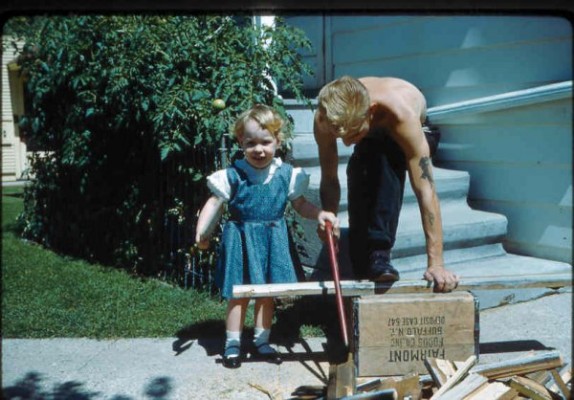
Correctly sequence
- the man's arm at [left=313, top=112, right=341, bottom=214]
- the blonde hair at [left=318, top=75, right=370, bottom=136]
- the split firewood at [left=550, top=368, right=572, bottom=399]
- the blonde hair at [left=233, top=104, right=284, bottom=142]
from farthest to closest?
1. the man's arm at [left=313, top=112, right=341, bottom=214]
2. the blonde hair at [left=233, top=104, right=284, bottom=142]
3. the blonde hair at [left=318, top=75, right=370, bottom=136]
4. the split firewood at [left=550, top=368, right=572, bottom=399]

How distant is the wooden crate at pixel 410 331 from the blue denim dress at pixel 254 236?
1.86 ft

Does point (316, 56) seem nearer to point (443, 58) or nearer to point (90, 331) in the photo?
point (443, 58)

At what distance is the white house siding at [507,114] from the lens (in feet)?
14.4

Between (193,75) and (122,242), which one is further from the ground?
(193,75)

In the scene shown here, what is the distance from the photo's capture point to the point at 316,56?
22.3ft

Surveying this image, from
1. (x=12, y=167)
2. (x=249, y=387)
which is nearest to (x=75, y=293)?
(x=249, y=387)

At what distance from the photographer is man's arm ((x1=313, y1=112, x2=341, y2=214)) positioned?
3301mm

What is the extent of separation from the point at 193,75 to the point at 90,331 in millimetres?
1914

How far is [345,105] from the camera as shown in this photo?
9.47 feet

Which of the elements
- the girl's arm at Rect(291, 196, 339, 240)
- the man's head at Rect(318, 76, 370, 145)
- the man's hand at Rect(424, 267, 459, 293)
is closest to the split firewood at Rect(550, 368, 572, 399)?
the man's hand at Rect(424, 267, 459, 293)

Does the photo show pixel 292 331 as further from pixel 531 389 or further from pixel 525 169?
pixel 525 169

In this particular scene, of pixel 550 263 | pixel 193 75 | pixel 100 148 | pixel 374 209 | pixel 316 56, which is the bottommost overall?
pixel 550 263

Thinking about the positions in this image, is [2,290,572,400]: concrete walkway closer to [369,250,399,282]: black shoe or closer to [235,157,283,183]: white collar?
[369,250,399,282]: black shoe

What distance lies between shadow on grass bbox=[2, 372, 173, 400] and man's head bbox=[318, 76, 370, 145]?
1.54 meters
